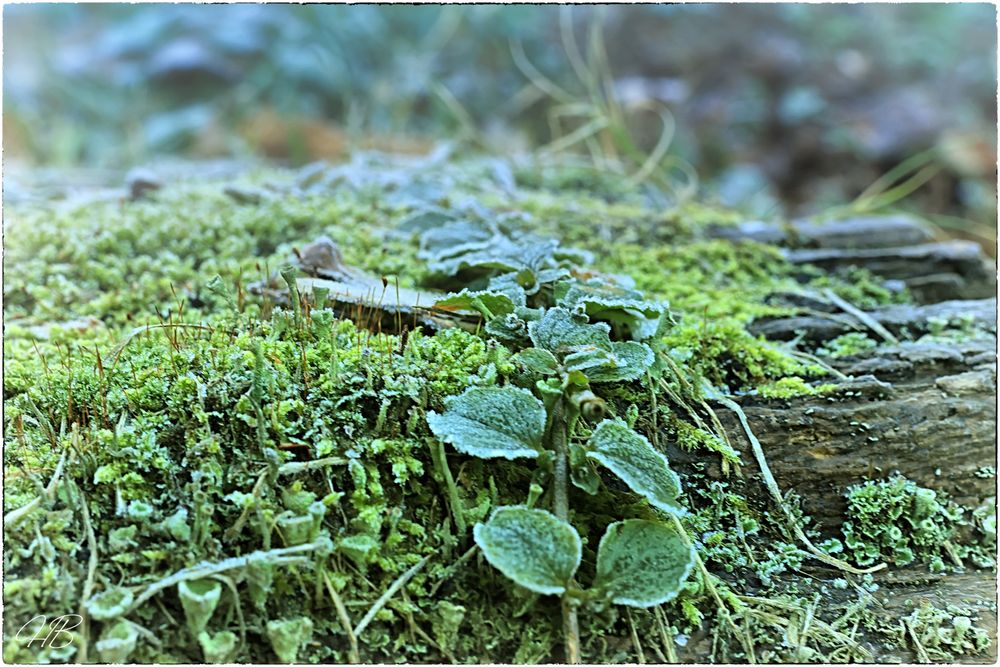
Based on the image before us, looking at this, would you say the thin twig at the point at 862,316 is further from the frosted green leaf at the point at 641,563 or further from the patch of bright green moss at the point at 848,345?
the frosted green leaf at the point at 641,563

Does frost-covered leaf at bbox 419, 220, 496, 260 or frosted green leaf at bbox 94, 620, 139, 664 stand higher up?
frost-covered leaf at bbox 419, 220, 496, 260

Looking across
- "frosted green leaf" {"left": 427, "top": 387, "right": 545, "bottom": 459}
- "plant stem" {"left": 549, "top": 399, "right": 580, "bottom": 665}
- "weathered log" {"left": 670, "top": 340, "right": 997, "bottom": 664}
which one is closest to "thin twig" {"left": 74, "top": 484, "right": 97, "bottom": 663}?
"frosted green leaf" {"left": 427, "top": 387, "right": 545, "bottom": 459}

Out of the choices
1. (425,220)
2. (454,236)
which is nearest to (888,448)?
(454,236)

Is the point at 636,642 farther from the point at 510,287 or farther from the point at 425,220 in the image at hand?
the point at 425,220

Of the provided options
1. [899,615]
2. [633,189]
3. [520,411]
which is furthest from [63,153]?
[899,615]

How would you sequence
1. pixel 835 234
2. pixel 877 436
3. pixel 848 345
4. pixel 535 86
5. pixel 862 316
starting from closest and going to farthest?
pixel 877 436
pixel 848 345
pixel 862 316
pixel 835 234
pixel 535 86

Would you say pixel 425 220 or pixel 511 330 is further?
pixel 425 220

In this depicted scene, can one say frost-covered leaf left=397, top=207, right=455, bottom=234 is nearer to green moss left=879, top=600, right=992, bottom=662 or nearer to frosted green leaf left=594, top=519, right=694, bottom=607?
frosted green leaf left=594, top=519, right=694, bottom=607
